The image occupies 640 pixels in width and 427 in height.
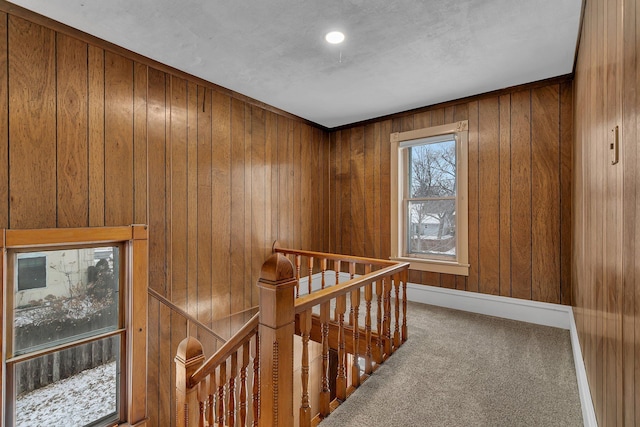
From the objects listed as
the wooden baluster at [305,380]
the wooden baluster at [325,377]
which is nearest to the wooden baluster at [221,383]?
the wooden baluster at [305,380]

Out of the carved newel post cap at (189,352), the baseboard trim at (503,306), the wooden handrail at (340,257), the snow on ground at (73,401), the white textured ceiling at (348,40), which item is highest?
the white textured ceiling at (348,40)

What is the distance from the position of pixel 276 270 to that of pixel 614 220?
1319 millimetres

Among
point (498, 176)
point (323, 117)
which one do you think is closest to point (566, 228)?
point (498, 176)

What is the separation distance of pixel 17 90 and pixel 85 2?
749mm

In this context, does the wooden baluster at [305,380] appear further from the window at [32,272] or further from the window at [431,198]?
the window at [431,198]

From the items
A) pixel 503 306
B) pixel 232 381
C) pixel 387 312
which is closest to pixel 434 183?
pixel 503 306

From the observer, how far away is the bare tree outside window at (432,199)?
150 inches

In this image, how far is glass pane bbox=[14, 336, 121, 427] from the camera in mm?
2234

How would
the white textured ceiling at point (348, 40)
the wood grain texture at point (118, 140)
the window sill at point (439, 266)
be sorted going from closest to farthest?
the white textured ceiling at point (348, 40)
the wood grain texture at point (118, 140)
the window sill at point (439, 266)

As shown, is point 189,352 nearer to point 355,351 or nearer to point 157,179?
point 355,351

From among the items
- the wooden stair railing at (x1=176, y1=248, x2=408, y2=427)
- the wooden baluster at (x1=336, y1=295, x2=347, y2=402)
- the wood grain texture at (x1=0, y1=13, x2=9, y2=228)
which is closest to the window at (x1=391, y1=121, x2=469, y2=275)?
the wooden stair railing at (x1=176, y1=248, x2=408, y2=427)

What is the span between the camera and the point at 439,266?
3.77m

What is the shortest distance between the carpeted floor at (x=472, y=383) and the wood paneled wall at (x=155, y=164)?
190 centimetres

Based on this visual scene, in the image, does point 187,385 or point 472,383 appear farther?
point 472,383
